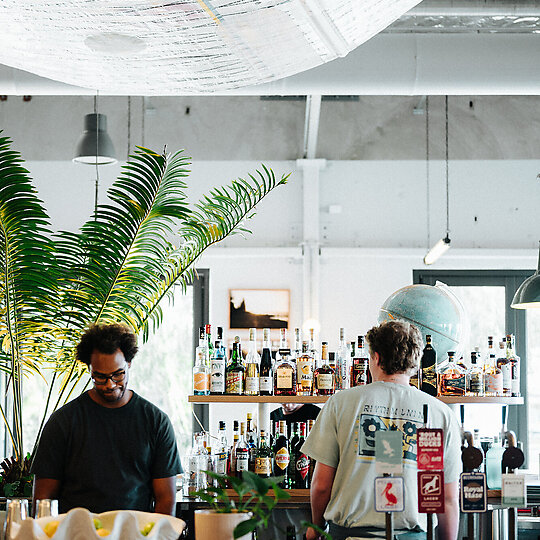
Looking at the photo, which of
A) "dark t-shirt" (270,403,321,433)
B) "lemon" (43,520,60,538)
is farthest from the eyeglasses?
"dark t-shirt" (270,403,321,433)

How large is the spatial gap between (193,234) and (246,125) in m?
3.53

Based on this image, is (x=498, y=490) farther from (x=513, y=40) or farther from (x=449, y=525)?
(x=513, y=40)

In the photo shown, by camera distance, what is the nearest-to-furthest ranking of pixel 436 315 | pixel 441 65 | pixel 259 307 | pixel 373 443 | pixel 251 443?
pixel 373 443 → pixel 436 315 → pixel 251 443 → pixel 441 65 → pixel 259 307

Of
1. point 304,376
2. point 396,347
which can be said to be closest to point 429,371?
point 304,376

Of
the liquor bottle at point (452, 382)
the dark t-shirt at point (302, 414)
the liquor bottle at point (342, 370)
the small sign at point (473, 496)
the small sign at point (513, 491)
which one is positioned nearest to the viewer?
the small sign at point (473, 496)

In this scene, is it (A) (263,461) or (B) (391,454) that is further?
(A) (263,461)

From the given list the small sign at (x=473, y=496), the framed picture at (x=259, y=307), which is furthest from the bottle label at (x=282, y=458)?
the framed picture at (x=259, y=307)

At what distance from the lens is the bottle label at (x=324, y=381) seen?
3.91m

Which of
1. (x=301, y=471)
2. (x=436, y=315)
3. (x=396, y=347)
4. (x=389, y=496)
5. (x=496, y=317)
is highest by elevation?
(x=496, y=317)

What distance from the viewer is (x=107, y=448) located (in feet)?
8.80

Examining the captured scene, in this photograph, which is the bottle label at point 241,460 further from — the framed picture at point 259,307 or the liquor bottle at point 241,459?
the framed picture at point 259,307

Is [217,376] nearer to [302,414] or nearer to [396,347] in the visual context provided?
[302,414]

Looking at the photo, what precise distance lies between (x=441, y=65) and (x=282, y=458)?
2.45 m

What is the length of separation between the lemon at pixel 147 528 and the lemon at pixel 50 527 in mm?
177
